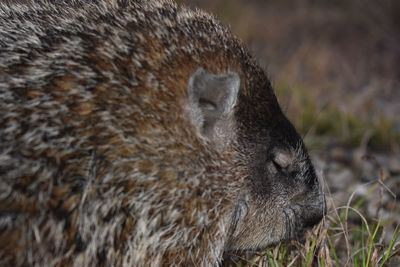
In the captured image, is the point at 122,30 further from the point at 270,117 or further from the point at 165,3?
the point at 270,117

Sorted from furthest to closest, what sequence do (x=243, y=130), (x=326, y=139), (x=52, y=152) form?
(x=326, y=139) → (x=243, y=130) → (x=52, y=152)

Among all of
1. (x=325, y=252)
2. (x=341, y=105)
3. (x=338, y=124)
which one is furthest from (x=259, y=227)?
(x=341, y=105)

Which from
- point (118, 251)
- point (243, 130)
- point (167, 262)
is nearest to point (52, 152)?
point (118, 251)

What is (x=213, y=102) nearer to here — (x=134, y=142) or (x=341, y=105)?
(x=134, y=142)

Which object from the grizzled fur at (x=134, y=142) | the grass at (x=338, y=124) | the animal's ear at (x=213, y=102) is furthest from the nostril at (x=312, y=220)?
the grass at (x=338, y=124)

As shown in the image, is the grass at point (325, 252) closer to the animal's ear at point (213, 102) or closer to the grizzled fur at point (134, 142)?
the grizzled fur at point (134, 142)

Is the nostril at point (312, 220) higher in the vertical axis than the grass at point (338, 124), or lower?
lower
